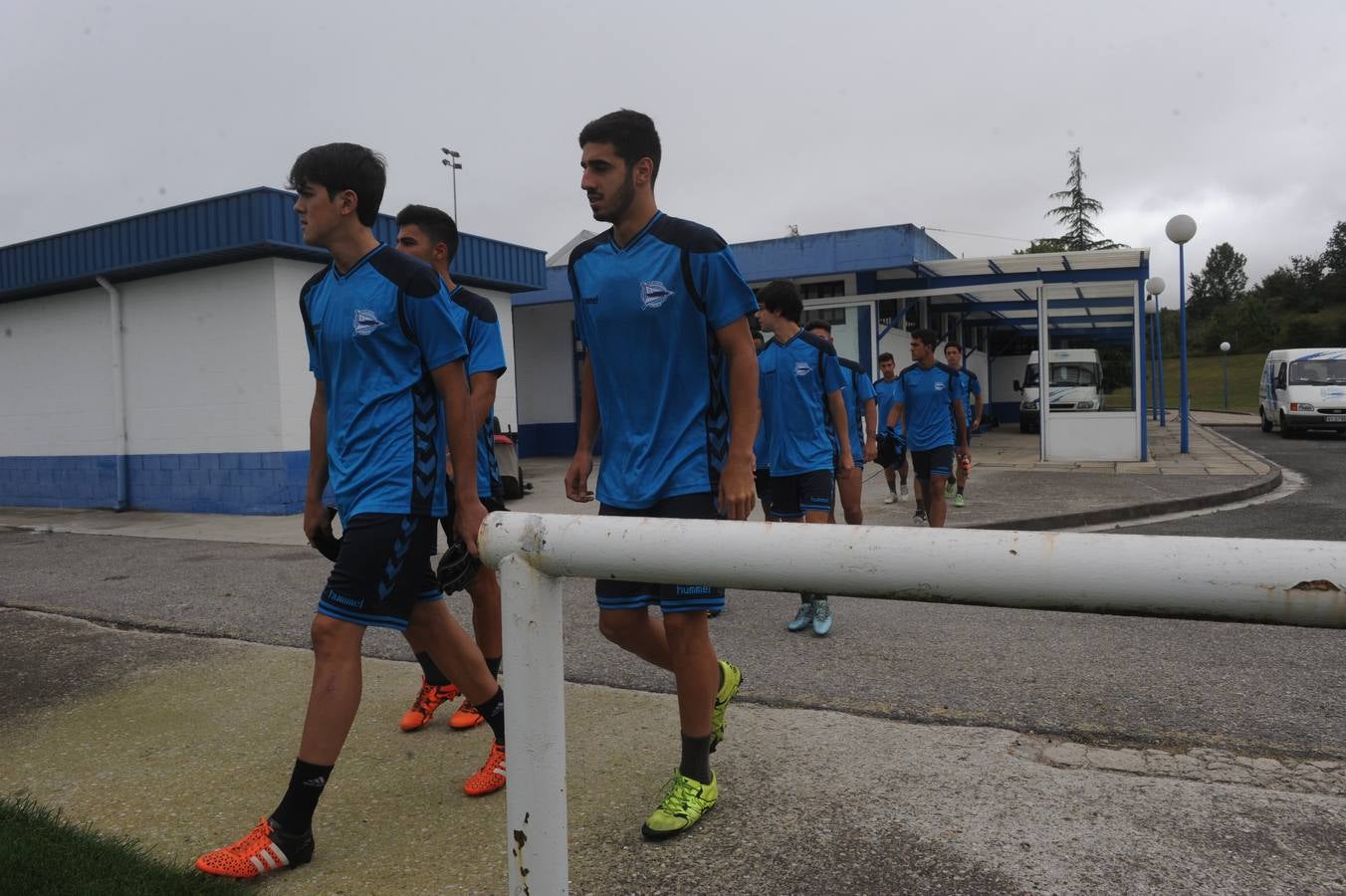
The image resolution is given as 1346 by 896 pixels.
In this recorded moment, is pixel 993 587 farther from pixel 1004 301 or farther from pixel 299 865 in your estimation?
pixel 1004 301

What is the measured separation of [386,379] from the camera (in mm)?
2791

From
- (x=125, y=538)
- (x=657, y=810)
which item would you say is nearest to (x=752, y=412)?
(x=657, y=810)

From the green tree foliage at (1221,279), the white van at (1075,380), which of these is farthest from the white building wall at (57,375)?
the green tree foliage at (1221,279)

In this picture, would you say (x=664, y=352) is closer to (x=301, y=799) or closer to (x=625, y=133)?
(x=625, y=133)

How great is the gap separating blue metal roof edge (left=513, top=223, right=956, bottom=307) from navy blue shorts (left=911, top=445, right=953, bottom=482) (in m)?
10.4


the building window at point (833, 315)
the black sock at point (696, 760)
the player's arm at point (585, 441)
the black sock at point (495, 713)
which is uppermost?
the building window at point (833, 315)

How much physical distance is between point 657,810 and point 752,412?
1.15m

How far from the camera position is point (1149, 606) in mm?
1141

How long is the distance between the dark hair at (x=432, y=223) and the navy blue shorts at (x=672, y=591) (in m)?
1.63

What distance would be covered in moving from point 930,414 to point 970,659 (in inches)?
149

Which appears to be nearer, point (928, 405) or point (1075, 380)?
point (928, 405)

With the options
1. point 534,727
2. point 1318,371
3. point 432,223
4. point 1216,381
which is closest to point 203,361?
point 432,223

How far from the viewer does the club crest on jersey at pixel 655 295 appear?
2777 millimetres

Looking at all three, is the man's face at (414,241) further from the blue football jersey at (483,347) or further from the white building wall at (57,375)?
the white building wall at (57,375)
